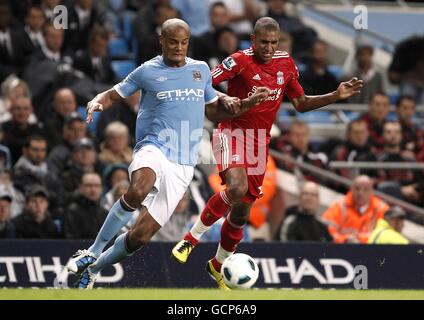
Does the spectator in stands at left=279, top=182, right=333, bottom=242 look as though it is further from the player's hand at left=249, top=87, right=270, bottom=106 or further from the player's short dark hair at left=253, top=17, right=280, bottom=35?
the player's hand at left=249, top=87, right=270, bottom=106

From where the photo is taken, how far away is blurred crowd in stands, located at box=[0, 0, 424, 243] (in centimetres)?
1473

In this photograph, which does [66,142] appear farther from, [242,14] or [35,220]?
[242,14]

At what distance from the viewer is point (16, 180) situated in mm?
14891

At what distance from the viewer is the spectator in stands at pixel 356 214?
15227 millimetres

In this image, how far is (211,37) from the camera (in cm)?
1761

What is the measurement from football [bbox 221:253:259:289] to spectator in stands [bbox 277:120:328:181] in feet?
15.4

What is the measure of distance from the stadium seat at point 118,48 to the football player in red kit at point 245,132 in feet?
19.7

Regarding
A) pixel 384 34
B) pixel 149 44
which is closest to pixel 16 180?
pixel 149 44

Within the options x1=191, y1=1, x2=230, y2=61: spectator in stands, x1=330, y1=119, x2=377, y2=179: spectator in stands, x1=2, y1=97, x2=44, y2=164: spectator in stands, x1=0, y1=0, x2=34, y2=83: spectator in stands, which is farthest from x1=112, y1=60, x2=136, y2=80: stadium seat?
x1=330, y1=119, x2=377, y2=179: spectator in stands

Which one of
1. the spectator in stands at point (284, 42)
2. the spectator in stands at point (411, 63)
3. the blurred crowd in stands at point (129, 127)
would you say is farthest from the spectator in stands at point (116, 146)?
the spectator in stands at point (411, 63)

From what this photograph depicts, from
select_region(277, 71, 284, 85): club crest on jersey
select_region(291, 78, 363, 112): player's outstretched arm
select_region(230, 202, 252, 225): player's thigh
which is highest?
select_region(277, 71, 284, 85): club crest on jersey

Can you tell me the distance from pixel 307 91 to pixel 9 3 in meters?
4.21

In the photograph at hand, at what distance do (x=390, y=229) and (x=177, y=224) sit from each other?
251 cm
